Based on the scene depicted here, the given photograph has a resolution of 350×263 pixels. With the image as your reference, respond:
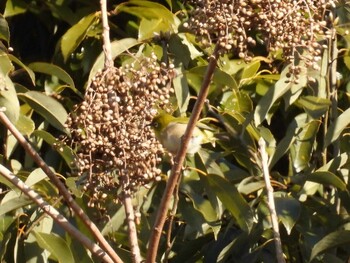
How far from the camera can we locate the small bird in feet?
6.52

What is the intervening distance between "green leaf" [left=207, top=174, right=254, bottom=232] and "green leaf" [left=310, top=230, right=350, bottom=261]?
5.5 inches

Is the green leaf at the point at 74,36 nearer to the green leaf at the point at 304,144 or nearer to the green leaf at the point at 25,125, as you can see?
the green leaf at the point at 25,125

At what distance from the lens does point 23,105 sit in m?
2.20

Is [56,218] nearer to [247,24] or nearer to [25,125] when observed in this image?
[247,24]

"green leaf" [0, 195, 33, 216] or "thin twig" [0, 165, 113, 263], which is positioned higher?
"thin twig" [0, 165, 113, 263]

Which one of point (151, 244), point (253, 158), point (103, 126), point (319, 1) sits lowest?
point (253, 158)

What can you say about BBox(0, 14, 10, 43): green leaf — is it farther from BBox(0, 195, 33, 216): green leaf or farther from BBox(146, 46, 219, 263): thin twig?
BBox(146, 46, 219, 263): thin twig

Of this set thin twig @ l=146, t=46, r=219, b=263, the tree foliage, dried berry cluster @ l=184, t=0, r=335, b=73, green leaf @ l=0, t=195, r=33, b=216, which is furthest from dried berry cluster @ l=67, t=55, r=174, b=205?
green leaf @ l=0, t=195, r=33, b=216

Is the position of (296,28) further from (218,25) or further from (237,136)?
(237,136)

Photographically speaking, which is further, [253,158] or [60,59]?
[60,59]

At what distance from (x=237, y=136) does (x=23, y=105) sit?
1.58ft

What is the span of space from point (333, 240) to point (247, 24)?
2.55ft

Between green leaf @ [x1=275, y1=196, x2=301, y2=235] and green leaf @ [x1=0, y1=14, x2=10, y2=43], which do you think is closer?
green leaf @ [x1=275, y1=196, x2=301, y2=235]

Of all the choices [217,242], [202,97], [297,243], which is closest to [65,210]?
[217,242]
